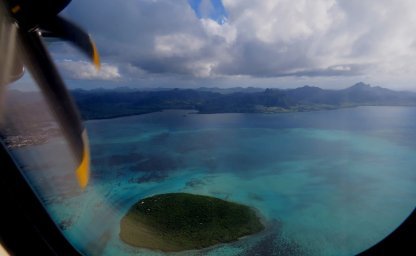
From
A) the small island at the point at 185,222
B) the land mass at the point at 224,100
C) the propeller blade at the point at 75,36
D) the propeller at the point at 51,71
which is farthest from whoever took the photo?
the land mass at the point at 224,100

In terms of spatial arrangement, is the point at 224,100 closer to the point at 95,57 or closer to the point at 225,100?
the point at 225,100

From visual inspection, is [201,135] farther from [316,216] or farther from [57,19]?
[57,19]

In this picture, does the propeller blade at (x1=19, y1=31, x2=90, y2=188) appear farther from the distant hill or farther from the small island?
the distant hill

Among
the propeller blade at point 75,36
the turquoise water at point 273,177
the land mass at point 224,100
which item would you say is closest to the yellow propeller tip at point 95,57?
the propeller blade at point 75,36

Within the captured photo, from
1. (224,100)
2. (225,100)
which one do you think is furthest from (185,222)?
(225,100)

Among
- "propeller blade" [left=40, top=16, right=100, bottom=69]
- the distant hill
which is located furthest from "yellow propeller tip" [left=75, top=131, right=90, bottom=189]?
the distant hill

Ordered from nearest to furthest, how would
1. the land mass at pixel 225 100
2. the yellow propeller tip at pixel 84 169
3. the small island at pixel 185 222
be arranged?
the yellow propeller tip at pixel 84 169
the small island at pixel 185 222
the land mass at pixel 225 100

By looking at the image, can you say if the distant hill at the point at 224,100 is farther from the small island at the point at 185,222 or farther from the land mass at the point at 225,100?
the small island at the point at 185,222
